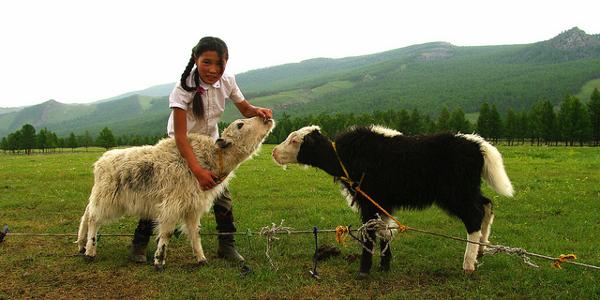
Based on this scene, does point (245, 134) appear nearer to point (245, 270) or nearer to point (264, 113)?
point (264, 113)

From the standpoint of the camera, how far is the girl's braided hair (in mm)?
6023

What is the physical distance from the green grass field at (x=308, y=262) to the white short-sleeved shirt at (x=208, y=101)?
2.10m

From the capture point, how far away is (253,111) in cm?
671

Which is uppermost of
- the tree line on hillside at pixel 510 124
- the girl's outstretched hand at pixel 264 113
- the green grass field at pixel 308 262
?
the girl's outstretched hand at pixel 264 113

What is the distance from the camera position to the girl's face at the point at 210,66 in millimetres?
6020

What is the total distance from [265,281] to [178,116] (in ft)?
Result: 8.53

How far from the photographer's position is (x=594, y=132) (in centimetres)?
6169

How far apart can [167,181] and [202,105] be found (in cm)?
122

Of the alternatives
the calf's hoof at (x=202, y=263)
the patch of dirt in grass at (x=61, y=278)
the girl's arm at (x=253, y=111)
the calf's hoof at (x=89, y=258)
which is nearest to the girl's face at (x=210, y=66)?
the girl's arm at (x=253, y=111)

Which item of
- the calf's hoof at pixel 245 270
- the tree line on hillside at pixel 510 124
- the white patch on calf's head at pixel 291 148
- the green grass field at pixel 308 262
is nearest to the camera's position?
the green grass field at pixel 308 262

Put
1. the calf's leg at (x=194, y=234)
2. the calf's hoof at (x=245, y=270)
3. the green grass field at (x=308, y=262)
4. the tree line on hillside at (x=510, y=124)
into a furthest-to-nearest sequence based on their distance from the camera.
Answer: the tree line on hillside at (x=510, y=124)
the calf's leg at (x=194, y=234)
the calf's hoof at (x=245, y=270)
the green grass field at (x=308, y=262)

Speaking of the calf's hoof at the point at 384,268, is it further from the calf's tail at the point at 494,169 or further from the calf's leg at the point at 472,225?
the calf's tail at the point at 494,169

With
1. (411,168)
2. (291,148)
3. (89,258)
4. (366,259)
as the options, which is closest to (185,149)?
(291,148)

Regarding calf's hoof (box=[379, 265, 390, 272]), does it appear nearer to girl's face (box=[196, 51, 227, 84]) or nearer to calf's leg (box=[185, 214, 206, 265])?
calf's leg (box=[185, 214, 206, 265])
